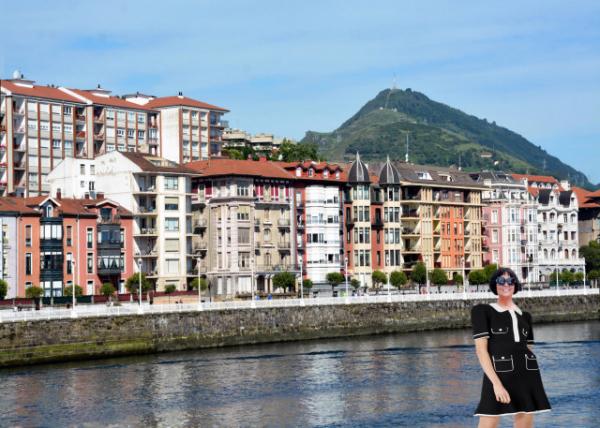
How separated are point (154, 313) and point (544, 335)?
34561 millimetres

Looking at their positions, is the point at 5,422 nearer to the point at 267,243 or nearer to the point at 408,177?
the point at 267,243

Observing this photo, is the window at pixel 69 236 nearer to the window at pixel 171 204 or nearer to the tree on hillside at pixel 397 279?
the window at pixel 171 204

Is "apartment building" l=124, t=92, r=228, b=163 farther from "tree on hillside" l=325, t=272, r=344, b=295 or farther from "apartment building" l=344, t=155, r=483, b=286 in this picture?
"tree on hillside" l=325, t=272, r=344, b=295

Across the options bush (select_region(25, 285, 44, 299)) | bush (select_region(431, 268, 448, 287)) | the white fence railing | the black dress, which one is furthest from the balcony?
the black dress

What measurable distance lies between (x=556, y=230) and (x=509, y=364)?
16363cm

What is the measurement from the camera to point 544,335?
9556cm

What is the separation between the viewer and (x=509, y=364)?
1475cm

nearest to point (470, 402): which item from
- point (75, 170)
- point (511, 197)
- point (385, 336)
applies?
point (385, 336)

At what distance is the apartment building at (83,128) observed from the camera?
14450 cm

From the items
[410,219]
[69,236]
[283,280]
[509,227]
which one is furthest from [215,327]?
[509,227]

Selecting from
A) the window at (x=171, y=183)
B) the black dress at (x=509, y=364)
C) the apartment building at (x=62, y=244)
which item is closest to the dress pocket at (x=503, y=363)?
the black dress at (x=509, y=364)

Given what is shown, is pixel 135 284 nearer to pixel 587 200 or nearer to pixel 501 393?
pixel 501 393

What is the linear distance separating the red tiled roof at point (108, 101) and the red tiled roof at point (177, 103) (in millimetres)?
2207

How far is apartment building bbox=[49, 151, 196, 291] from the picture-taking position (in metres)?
121
